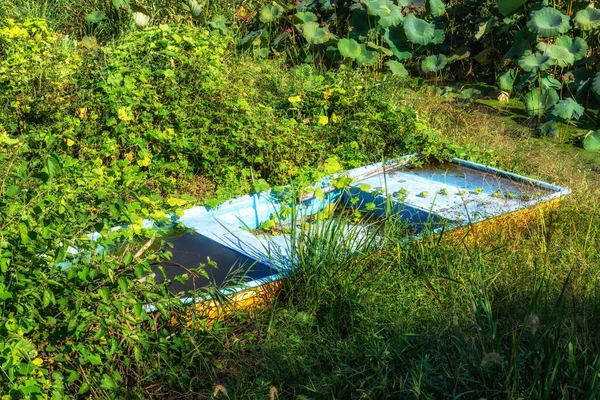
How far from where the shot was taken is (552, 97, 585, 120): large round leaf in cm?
695

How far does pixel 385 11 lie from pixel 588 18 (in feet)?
5.89

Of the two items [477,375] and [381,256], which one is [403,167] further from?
[477,375]

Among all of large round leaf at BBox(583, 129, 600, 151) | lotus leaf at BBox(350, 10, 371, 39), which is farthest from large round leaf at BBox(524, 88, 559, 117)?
lotus leaf at BBox(350, 10, 371, 39)

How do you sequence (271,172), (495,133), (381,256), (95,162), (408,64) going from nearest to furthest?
(381,256)
(95,162)
(271,172)
(495,133)
(408,64)

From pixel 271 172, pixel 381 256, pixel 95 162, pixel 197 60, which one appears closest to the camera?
pixel 381 256

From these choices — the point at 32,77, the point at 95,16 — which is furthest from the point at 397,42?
the point at 32,77

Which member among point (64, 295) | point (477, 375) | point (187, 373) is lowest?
point (187, 373)

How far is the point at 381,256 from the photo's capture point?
4246mm

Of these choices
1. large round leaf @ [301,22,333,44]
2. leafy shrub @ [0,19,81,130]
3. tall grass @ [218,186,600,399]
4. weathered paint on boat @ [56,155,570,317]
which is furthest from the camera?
large round leaf @ [301,22,333,44]

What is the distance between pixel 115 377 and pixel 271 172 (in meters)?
2.75

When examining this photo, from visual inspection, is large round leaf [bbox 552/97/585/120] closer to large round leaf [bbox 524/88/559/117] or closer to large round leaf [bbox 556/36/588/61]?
large round leaf [bbox 524/88/559/117]

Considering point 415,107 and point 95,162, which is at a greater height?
point 95,162

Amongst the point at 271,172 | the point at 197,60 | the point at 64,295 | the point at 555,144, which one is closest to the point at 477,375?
the point at 64,295

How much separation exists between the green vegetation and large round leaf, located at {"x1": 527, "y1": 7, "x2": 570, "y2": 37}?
0.02m
